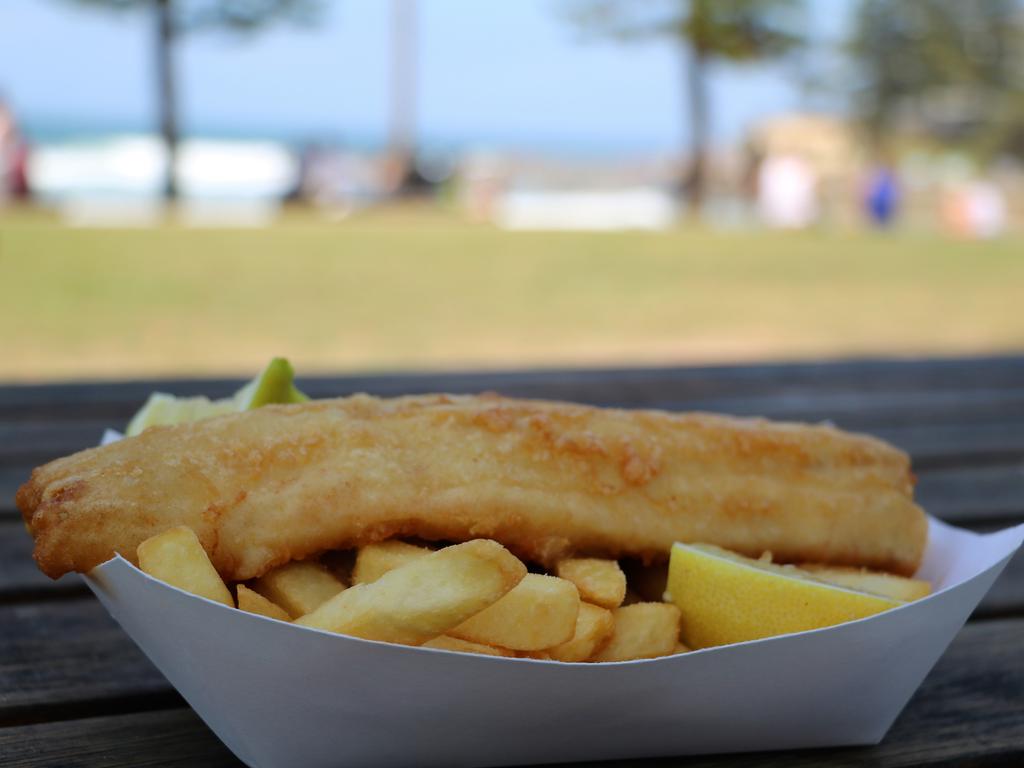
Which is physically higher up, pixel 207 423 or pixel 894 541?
pixel 207 423

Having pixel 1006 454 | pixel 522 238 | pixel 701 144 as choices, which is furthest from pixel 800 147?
pixel 1006 454

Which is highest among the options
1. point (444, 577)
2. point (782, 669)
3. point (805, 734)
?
point (444, 577)

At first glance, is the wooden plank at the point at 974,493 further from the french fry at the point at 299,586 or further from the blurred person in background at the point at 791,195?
the blurred person in background at the point at 791,195

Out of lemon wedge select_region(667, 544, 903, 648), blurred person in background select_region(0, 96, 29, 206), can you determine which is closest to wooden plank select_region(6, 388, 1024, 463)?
lemon wedge select_region(667, 544, 903, 648)

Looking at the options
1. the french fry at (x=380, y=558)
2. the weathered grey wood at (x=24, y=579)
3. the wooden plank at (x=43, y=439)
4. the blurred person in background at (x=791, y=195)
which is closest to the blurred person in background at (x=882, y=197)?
the blurred person in background at (x=791, y=195)

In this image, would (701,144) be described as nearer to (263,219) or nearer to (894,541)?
(263,219)

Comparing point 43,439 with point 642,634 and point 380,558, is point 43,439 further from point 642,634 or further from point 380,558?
point 642,634
